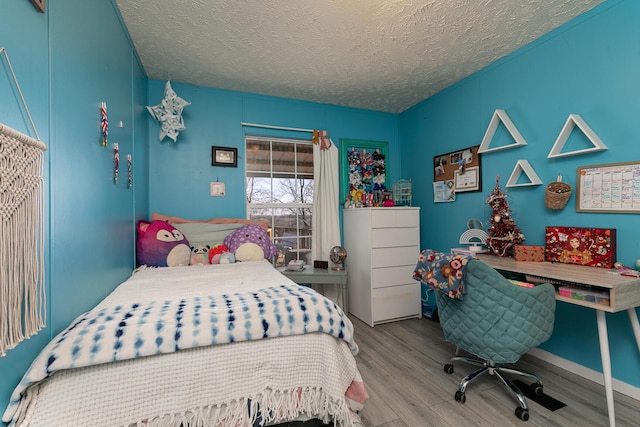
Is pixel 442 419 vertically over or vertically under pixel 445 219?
under

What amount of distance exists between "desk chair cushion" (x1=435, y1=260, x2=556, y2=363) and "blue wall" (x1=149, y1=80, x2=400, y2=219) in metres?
2.49

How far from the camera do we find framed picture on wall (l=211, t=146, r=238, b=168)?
3.05 meters

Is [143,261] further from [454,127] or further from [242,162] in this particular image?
[454,127]

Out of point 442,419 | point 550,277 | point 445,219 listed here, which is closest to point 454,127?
point 445,219

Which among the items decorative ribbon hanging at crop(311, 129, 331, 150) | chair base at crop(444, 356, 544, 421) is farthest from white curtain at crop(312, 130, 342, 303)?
chair base at crop(444, 356, 544, 421)

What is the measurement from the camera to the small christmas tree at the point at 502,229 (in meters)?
2.28

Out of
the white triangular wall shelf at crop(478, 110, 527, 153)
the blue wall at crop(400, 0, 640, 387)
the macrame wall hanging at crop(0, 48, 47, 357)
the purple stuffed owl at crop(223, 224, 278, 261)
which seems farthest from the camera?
the purple stuffed owl at crop(223, 224, 278, 261)

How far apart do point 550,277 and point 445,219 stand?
63.4 inches

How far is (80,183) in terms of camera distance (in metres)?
1.27

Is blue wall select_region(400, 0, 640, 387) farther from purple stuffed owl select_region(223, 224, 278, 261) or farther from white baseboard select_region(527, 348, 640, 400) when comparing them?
purple stuffed owl select_region(223, 224, 278, 261)

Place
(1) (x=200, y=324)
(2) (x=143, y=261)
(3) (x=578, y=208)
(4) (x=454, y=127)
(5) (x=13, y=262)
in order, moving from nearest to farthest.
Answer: (5) (x=13, y=262) < (1) (x=200, y=324) < (3) (x=578, y=208) < (2) (x=143, y=261) < (4) (x=454, y=127)

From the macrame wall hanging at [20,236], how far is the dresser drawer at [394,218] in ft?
8.49

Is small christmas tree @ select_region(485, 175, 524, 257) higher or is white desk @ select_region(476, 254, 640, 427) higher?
small christmas tree @ select_region(485, 175, 524, 257)

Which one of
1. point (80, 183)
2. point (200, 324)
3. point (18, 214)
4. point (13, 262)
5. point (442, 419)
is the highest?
point (80, 183)
